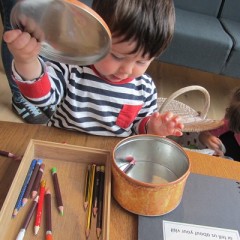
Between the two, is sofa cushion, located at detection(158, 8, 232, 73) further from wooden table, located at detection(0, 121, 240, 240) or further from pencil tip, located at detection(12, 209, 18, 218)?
pencil tip, located at detection(12, 209, 18, 218)

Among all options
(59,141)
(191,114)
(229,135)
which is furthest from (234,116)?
(59,141)

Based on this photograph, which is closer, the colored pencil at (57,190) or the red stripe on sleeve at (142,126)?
the colored pencil at (57,190)

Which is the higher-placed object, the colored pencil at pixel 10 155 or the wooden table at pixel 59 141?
the colored pencil at pixel 10 155

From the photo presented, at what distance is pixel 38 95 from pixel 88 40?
0.20 m

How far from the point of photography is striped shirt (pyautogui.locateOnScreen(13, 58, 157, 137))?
71cm

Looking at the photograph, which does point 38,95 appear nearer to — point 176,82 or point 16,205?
point 16,205

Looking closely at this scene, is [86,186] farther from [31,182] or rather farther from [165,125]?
[165,125]

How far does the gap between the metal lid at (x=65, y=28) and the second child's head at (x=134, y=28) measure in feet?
0.20

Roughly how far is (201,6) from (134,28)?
1794 millimetres

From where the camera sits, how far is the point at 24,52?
1.54 ft

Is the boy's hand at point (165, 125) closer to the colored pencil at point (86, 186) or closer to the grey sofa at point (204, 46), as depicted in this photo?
the colored pencil at point (86, 186)

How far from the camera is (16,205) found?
48 centimetres

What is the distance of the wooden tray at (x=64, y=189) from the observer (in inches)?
18.1

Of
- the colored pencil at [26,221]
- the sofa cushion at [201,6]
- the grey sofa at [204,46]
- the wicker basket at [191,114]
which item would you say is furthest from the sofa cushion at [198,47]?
the colored pencil at [26,221]
